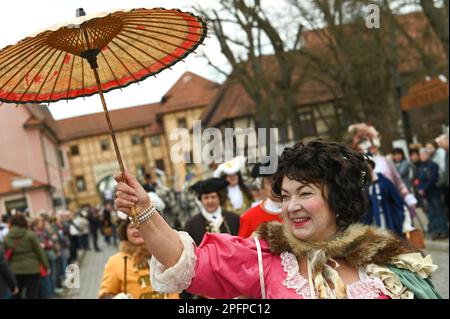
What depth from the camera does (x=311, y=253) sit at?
8.50ft

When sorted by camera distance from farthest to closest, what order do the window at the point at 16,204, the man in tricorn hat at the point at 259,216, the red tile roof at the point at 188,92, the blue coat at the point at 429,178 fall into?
1. the red tile roof at the point at 188,92
2. the window at the point at 16,204
3. the blue coat at the point at 429,178
4. the man in tricorn hat at the point at 259,216

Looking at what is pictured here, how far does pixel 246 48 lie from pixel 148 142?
184 ft

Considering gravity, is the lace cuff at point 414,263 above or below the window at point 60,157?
below

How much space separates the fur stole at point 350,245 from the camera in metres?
2.58

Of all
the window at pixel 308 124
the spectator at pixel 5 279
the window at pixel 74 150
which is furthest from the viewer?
the window at pixel 74 150

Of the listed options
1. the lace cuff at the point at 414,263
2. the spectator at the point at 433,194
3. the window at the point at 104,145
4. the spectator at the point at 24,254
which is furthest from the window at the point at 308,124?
the window at the point at 104,145

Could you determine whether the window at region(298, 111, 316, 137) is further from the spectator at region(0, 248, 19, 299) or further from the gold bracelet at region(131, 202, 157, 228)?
the gold bracelet at region(131, 202, 157, 228)

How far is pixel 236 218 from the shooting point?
6348 millimetres

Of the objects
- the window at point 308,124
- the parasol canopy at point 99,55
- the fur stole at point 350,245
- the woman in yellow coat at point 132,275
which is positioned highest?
the window at point 308,124

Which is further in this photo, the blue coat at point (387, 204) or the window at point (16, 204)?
the window at point (16, 204)

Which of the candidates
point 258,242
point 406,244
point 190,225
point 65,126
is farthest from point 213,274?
point 65,126

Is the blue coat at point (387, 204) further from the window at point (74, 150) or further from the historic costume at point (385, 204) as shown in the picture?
the window at point (74, 150)

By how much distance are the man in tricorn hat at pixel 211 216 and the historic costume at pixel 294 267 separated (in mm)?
3115

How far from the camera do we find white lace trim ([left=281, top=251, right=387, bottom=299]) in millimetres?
2533
